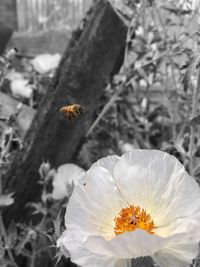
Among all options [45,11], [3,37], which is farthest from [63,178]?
[45,11]

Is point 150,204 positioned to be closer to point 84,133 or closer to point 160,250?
point 160,250

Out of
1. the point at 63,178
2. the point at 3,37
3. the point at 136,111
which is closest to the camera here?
the point at 63,178

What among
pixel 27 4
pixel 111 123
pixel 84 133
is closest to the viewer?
pixel 84 133

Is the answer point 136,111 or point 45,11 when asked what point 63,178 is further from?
point 45,11

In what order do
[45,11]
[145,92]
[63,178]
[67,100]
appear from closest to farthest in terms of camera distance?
Answer: [63,178], [67,100], [145,92], [45,11]

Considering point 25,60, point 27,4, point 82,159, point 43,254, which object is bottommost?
point 43,254

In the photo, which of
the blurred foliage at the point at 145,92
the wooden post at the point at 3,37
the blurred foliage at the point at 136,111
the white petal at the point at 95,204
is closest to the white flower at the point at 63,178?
the blurred foliage at the point at 136,111

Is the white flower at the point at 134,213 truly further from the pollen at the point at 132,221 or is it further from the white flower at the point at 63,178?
the white flower at the point at 63,178

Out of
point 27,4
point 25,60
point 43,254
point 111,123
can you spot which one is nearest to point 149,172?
point 43,254
